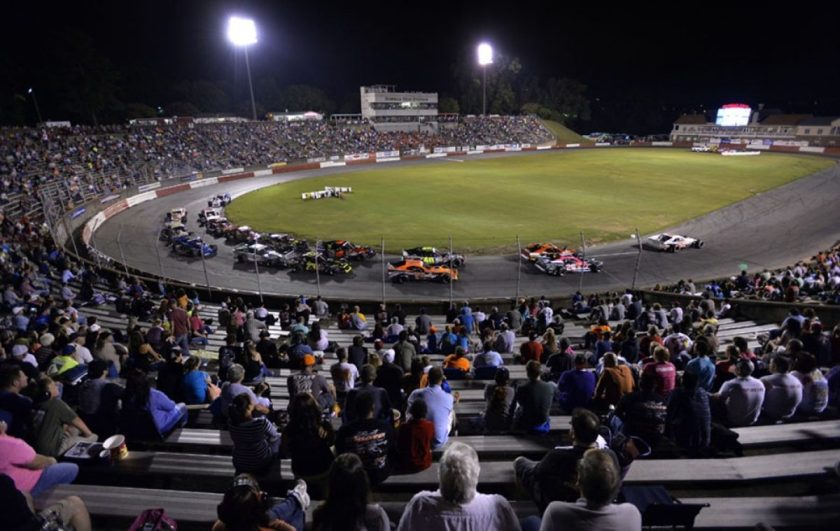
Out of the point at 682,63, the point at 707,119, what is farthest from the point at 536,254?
the point at 682,63

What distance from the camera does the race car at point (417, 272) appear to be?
2548 centimetres

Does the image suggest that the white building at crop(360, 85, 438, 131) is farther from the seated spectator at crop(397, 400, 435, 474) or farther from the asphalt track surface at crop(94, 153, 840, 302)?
the seated spectator at crop(397, 400, 435, 474)

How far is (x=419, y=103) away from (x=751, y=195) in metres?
82.7

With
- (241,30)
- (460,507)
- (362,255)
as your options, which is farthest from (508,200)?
(241,30)

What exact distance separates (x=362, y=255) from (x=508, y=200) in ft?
69.7

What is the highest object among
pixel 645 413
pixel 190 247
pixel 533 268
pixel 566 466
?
pixel 566 466

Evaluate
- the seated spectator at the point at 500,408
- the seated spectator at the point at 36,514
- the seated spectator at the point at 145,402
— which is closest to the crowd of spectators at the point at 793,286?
the seated spectator at the point at 500,408

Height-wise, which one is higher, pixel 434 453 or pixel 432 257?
pixel 434 453

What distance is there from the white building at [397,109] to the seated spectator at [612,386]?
347 feet

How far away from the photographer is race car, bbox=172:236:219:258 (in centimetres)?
2986

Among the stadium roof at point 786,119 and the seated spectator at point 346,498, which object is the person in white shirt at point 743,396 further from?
the stadium roof at point 786,119

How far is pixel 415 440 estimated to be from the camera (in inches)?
211

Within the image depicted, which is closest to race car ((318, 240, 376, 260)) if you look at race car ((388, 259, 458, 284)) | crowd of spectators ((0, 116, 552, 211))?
race car ((388, 259, 458, 284))

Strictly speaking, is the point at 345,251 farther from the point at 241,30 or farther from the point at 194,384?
the point at 241,30
